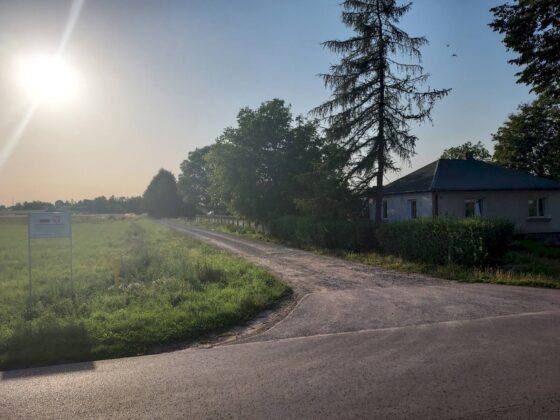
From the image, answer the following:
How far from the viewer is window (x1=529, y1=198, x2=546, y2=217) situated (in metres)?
25.6

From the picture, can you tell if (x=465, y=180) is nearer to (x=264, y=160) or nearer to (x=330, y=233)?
(x=330, y=233)

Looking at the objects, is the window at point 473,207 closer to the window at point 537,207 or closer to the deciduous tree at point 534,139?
the window at point 537,207

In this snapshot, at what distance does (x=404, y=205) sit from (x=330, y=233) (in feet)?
24.6

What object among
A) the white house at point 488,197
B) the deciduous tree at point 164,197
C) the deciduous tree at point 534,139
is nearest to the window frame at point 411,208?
the white house at point 488,197

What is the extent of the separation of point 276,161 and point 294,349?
2875cm

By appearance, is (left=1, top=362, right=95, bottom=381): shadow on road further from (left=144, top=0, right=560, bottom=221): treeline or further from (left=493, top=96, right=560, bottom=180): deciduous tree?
(left=493, top=96, right=560, bottom=180): deciduous tree

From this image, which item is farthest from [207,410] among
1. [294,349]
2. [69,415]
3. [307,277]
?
[307,277]

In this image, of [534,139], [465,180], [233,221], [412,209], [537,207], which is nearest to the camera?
[465,180]

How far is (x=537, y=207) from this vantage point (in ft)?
84.0

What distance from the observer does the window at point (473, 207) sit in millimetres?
24781

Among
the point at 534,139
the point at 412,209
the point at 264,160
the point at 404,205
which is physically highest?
the point at 534,139

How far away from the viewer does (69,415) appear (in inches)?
178

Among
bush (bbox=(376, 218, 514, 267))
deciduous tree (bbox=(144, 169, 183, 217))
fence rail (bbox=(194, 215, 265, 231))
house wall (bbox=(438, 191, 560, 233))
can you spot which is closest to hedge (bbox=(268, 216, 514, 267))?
bush (bbox=(376, 218, 514, 267))

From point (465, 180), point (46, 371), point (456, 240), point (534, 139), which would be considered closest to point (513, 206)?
point (465, 180)
